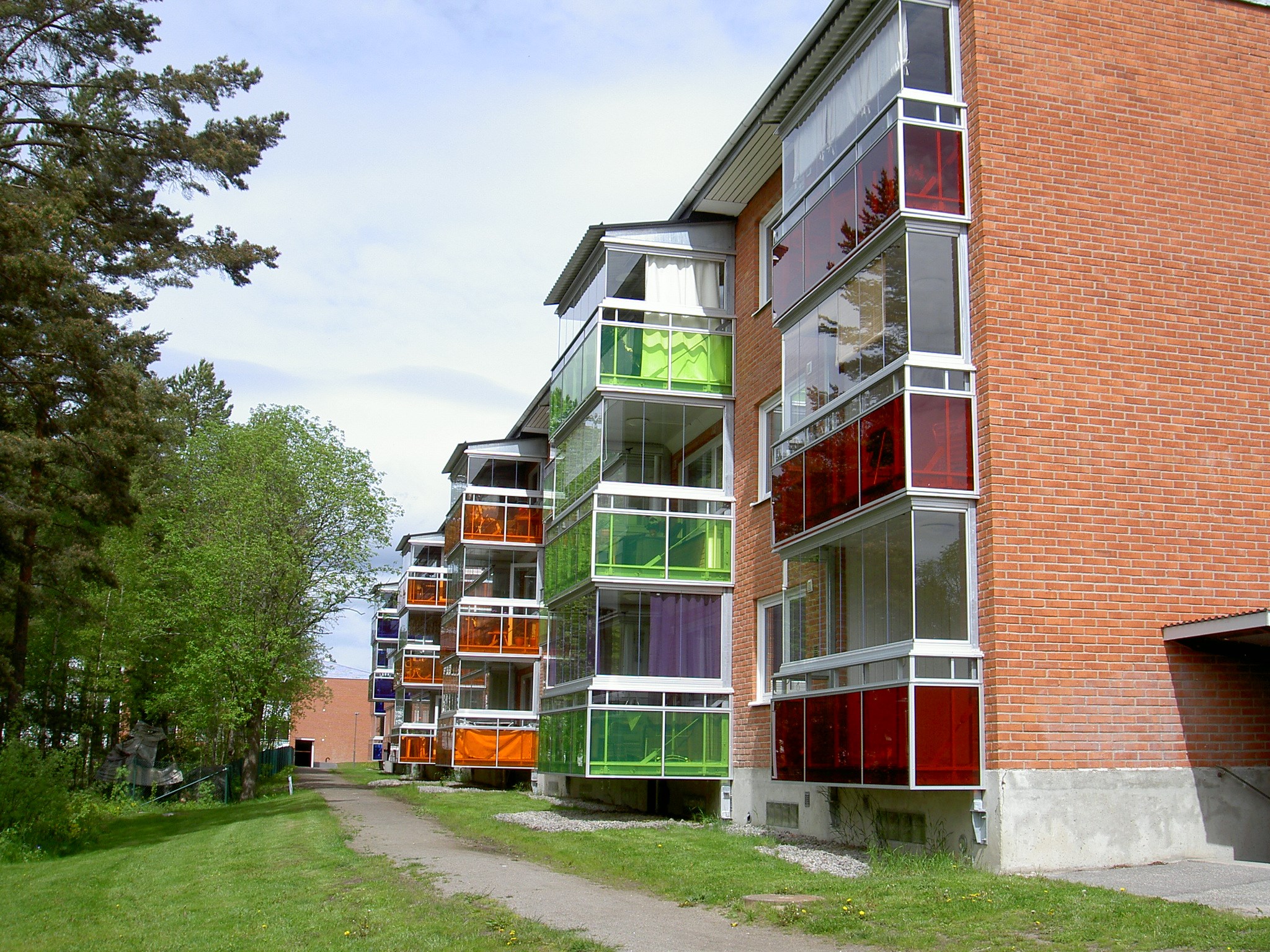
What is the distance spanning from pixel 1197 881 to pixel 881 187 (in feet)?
25.6

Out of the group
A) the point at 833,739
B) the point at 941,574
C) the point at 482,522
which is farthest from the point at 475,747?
the point at 941,574

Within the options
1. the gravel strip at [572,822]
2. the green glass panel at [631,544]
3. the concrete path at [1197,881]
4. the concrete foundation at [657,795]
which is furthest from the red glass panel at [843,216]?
the concrete foundation at [657,795]

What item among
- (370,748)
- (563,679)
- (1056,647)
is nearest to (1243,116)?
(1056,647)

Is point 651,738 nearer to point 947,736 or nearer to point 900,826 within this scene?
point 900,826

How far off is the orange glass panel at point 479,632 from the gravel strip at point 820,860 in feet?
68.0

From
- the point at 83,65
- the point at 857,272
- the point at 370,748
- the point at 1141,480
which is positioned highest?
the point at 83,65

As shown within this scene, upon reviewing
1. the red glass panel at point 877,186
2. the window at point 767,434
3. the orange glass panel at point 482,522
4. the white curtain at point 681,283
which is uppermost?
the white curtain at point 681,283

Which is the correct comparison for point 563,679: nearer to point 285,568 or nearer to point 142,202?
point 142,202

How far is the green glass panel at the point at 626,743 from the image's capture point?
774 inches

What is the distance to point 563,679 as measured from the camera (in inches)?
889

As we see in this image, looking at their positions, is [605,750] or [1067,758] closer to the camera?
[1067,758]

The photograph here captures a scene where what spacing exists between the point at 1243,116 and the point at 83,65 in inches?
684

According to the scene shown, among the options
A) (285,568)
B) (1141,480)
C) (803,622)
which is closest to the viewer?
(1141,480)

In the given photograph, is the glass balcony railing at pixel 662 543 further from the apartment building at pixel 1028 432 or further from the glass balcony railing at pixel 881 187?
the glass balcony railing at pixel 881 187
